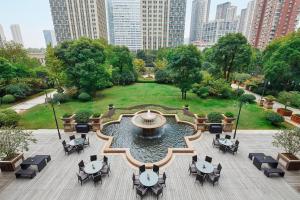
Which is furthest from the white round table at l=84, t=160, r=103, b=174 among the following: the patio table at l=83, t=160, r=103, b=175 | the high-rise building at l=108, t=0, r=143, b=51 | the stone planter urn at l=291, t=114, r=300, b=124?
the high-rise building at l=108, t=0, r=143, b=51

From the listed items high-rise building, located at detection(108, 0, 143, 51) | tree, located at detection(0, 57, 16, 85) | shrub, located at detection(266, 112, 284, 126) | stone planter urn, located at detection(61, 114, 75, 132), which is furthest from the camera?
high-rise building, located at detection(108, 0, 143, 51)

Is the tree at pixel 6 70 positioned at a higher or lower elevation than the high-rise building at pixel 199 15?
lower

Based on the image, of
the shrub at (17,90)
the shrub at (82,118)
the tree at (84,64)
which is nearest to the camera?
the shrub at (82,118)

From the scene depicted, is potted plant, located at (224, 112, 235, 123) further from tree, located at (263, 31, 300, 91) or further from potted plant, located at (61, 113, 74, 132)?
tree, located at (263, 31, 300, 91)

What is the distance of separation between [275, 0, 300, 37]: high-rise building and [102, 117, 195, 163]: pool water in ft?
263

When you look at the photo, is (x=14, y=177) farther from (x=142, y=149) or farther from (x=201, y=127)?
(x=201, y=127)

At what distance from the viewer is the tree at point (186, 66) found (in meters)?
21.4

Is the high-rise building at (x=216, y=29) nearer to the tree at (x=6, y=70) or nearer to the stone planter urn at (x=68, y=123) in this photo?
the tree at (x=6, y=70)

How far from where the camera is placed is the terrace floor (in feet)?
26.1

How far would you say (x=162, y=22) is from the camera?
86.9 meters

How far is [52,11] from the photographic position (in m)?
86.1

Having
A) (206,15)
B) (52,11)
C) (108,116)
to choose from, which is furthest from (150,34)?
(206,15)

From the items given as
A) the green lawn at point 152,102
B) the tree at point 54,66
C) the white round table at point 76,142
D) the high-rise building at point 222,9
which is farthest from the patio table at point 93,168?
the high-rise building at point 222,9

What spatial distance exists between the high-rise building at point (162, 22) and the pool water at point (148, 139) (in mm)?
83320
